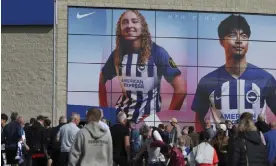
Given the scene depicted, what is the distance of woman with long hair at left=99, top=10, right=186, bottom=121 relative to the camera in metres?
32.8

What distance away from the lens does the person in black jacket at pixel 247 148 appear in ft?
38.8

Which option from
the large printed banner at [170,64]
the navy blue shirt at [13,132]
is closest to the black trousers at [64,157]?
the navy blue shirt at [13,132]

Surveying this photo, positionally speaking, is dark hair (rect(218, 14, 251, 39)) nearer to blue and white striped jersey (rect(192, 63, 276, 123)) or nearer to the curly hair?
blue and white striped jersey (rect(192, 63, 276, 123))

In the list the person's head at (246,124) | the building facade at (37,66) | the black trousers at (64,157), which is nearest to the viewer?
the person's head at (246,124)

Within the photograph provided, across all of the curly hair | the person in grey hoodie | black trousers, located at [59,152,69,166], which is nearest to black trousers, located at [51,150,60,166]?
black trousers, located at [59,152,69,166]

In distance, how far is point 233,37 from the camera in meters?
34.1

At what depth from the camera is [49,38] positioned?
32.6 m

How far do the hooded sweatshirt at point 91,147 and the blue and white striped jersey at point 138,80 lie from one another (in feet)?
71.0

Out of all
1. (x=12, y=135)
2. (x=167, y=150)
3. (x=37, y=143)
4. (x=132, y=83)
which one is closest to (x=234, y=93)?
(x=132, y=83)

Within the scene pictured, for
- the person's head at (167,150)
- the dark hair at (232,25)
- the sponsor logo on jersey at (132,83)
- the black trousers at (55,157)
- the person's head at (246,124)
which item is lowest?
the black trousers at (55,157)

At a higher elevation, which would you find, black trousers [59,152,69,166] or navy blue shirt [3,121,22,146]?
navy blue shirt [3,121,22,146]

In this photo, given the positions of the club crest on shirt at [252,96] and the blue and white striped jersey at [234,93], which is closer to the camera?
the blue and white striped jersey at [234,93]

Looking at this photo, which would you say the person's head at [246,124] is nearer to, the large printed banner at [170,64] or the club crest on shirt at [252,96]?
the large printed banner at [170,64]

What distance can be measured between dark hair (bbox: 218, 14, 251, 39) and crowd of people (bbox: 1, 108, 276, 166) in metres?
10.6
